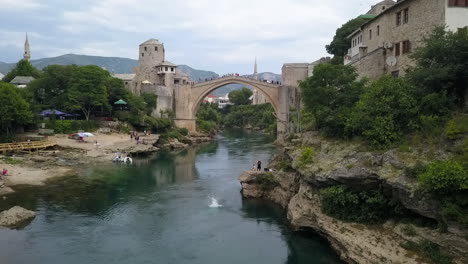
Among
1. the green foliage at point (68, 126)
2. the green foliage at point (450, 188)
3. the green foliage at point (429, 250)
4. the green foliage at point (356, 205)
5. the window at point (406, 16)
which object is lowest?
the green foliage at point (429, 250)

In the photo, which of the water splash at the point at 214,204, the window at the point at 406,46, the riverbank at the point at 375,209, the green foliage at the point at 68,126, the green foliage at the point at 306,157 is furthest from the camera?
the green foliage at the point at 68,126

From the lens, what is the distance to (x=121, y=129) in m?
41.6

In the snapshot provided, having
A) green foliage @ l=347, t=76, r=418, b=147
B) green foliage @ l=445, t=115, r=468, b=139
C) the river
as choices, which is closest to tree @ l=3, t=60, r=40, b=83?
the river

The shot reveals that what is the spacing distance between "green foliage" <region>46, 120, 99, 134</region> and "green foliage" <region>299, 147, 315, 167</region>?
27297 mm

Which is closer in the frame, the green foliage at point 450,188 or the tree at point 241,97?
the green foliage at point 450,188

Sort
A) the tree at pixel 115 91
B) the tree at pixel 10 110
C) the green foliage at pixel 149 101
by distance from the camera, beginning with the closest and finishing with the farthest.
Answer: the tree at pixel 10 110
the tree at pixel 115 91
the green foliage at pixel 149 101

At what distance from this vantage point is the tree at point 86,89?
1508 inches

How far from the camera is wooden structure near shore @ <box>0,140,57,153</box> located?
28611 mm

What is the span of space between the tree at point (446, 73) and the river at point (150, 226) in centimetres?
672

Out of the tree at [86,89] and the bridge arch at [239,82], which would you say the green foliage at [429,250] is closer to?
the tree at [86,89]

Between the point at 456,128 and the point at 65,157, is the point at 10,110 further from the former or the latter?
the point at 456,128

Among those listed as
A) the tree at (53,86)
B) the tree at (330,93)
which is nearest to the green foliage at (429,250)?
the tree at (330,93)

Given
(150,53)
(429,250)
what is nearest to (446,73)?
(429,250)

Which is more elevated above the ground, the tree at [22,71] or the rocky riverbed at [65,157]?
the tree at [22,71]
